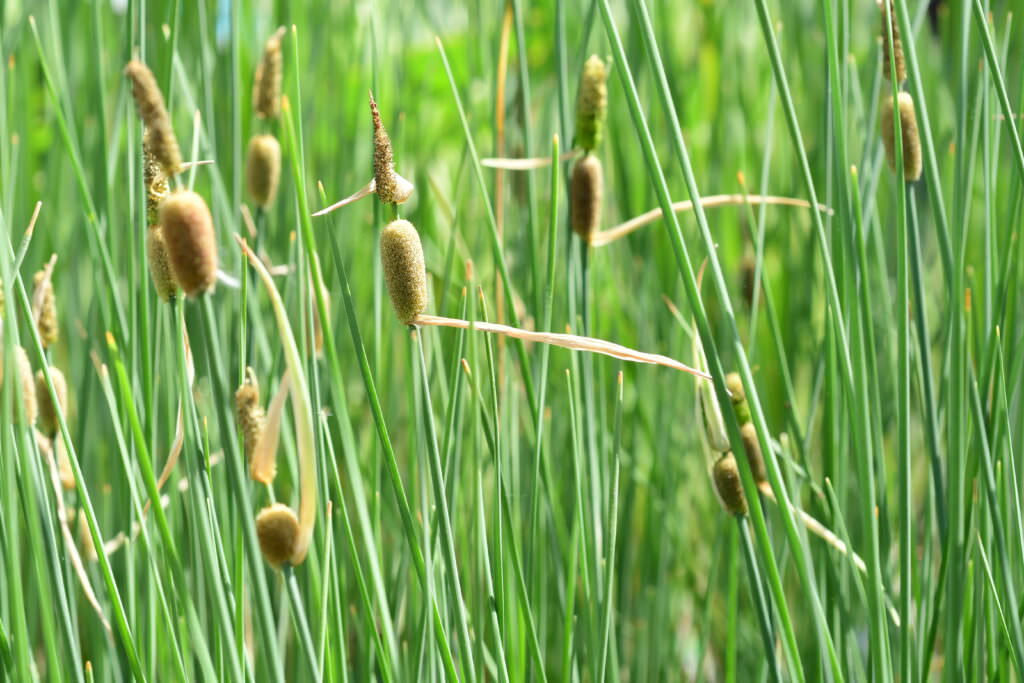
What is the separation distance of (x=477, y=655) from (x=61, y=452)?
0.35 metres

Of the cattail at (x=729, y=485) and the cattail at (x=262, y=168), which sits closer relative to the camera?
the cattail at (x=729, y=485)

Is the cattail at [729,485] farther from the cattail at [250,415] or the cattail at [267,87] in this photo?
the cattail at [267,87]

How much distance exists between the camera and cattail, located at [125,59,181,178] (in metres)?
0.36

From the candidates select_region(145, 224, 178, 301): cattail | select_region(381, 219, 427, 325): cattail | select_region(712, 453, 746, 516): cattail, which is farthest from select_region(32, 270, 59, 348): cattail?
select_region(712, 453, 746, 516): cattail

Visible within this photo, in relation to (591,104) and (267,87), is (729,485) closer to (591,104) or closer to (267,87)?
(591,104)

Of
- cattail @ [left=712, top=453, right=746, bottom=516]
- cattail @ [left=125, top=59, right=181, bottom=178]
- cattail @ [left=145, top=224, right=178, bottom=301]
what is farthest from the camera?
cattail @ [left=712, top=453, right=746, bottom=516]

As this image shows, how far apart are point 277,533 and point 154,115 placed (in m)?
0.22

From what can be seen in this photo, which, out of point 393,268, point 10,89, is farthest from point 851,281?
point 10,89

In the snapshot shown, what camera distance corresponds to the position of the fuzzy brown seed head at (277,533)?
1.60 feet

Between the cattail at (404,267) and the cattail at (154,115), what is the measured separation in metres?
0.11

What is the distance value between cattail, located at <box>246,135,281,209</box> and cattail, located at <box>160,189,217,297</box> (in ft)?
1.39

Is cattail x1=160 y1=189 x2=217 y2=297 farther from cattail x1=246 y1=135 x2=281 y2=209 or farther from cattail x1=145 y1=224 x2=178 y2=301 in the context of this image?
cattail x1=246 y1=135 x2=281 y2=209

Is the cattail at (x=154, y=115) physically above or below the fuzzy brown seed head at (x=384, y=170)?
above

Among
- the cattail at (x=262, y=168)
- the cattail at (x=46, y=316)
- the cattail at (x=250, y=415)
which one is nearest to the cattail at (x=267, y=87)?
the cattail at (x=262, y=168)
